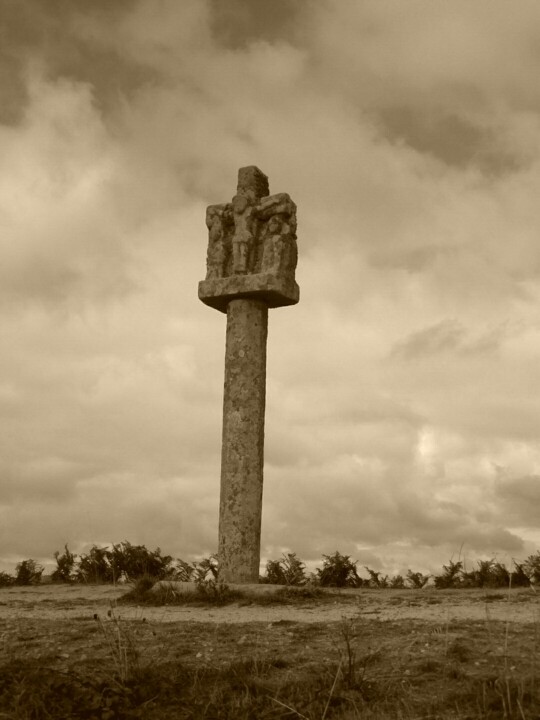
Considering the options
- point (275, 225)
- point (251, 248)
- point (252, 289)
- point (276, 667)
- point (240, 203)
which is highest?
point (240, 203)

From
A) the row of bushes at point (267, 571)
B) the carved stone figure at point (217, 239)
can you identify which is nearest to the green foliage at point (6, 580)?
the row of bushes at point (267, 571)

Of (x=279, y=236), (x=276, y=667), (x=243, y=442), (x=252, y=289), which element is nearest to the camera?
(x=276, y=667)

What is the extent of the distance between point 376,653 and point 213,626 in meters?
A: 1.96

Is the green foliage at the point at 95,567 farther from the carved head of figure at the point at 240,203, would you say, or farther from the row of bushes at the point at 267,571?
the carved head of figure at the point at 240,203

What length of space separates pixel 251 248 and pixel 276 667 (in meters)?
8.04

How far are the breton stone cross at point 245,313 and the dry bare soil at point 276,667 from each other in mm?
3165

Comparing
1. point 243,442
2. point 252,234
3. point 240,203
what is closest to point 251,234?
point 252,234

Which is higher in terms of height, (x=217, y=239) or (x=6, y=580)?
(x=217, y=239)

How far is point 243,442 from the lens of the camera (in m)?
12.2

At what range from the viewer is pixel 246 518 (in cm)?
1200

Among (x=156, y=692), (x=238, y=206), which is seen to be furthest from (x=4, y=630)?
(x=238, y=206)

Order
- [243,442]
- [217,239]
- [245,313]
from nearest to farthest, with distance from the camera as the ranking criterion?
[243,442], [245,313], [217,239]

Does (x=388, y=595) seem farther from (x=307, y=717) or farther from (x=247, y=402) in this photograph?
(x=307, y=717)

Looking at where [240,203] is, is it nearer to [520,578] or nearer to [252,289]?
[252,289]
